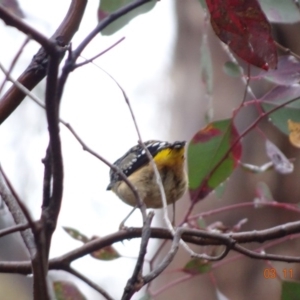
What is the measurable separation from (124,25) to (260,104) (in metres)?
0.29

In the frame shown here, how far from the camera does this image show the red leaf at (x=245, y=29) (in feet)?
1.97

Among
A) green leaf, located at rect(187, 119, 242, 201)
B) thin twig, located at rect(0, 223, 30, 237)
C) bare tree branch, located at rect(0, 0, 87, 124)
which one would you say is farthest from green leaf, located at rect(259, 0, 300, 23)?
thin twig, located at rect(0, 223, 30, 237)

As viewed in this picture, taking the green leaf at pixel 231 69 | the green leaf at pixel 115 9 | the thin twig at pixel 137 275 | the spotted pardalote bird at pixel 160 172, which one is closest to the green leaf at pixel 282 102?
the green leaf at pixel 231 69

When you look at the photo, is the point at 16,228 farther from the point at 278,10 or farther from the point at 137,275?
the point at 278,10

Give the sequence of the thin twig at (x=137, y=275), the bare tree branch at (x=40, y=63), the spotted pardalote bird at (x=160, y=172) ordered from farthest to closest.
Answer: the spotted pardalote bird at (x=160, y=172), the bare tree branch at (x=40, y=63), the thin twig at (x=137, y=275)

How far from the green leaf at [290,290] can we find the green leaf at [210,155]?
0.22 metres

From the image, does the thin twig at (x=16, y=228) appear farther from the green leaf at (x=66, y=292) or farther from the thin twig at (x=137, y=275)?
the green leaf at (x=66, y=292)

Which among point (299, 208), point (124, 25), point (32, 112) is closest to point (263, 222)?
point (299, 208)

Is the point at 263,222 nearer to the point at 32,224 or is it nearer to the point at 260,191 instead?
the point at 260,191

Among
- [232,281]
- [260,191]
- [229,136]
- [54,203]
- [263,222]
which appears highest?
[54,203]

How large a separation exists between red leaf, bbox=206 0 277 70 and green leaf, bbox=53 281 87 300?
1.93 feet

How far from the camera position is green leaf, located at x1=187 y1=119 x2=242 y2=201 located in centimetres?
105

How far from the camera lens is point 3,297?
3.03 metres

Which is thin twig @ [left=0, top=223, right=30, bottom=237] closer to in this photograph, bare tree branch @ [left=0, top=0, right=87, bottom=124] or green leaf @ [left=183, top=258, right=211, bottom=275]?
bare tree branch @ [left=0, top=0, right=87, bottom=124]
